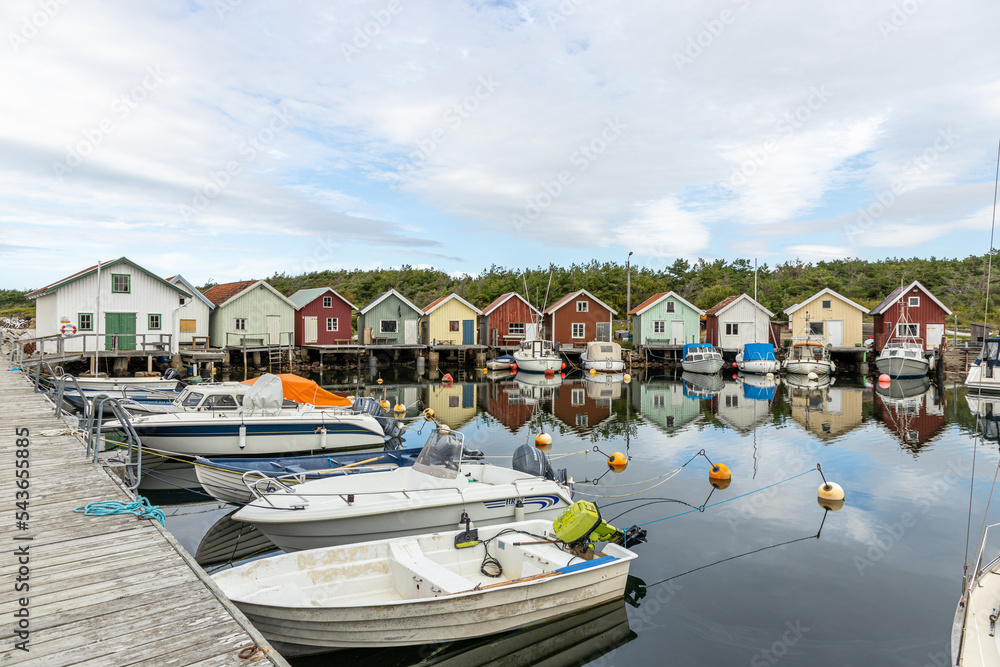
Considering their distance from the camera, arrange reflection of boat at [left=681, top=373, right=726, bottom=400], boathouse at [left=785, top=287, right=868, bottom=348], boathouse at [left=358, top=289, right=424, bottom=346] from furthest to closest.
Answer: boathouse at [left=785, top=287, right=868, bottom=348], boathouse at [left=358, top=289, right=424, bottom=346], reflection of boat at [left=681, top=373, right=726, bottom=400]

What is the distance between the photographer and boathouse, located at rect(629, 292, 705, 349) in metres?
50.0

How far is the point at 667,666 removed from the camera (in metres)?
6.88

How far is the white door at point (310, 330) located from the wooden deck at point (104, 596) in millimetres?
38670

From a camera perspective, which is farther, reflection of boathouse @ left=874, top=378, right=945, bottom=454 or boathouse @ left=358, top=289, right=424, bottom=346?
boathouse @ left=358, top=289, right=424, bottom=346

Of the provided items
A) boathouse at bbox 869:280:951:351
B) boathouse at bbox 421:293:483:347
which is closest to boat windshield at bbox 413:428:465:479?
boathouse at bbox 421:293:483:347

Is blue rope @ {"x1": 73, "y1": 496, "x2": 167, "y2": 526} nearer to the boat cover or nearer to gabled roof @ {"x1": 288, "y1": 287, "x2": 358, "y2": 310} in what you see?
gabled roof @ {"x1": 288, "y1": 287, "x2": 358, "y2": 310}

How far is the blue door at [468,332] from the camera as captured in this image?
5031 cm

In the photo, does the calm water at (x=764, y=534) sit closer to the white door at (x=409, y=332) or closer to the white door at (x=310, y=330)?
the white door at (x=310, y=330)

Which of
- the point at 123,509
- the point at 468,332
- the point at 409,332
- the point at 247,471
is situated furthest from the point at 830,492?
the point at 468,332

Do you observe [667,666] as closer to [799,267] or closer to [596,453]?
[596,453]

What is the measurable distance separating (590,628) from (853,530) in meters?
6.60

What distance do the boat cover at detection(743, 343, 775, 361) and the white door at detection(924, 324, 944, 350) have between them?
13702 millimetres

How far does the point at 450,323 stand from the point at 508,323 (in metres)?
5.22

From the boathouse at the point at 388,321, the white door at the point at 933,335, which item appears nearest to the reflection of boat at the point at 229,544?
the boathouse at the point at 388,321
